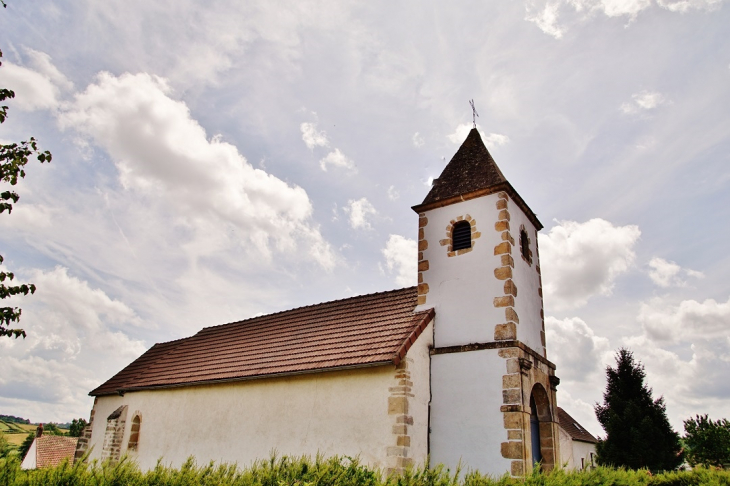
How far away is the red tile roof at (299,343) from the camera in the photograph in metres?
10.5

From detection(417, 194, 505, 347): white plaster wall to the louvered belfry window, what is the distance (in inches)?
8.9

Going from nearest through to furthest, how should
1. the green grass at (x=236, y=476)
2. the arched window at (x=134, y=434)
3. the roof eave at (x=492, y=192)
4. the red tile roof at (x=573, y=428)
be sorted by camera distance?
the green grass at (x=236, y=476) → the roof eave at (x=492, y=192) → the arched window at (x=134, y=434) → the red tile roof at (x=573, y=428)

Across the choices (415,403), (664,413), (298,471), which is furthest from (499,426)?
(664,413)

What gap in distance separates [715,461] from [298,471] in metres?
24.1

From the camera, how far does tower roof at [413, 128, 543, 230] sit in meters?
12.1

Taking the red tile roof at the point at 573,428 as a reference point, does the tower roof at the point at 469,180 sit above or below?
above

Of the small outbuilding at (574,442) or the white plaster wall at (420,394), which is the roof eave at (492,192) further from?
the small outbuilding at (574,442)

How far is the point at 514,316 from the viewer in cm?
1044

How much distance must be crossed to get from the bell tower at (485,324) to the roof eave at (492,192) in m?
0.03

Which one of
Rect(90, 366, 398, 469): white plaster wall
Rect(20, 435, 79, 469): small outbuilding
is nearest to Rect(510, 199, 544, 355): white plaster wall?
Rect(90, 366, 398, 469): white plaster wall

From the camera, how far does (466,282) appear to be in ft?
37.3

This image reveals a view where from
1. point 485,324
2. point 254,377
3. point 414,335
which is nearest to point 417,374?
point 414,335

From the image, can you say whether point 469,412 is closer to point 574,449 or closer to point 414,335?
point 414,335

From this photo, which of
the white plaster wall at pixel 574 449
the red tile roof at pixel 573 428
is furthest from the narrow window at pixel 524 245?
the red tile roof at pixel 573 428
